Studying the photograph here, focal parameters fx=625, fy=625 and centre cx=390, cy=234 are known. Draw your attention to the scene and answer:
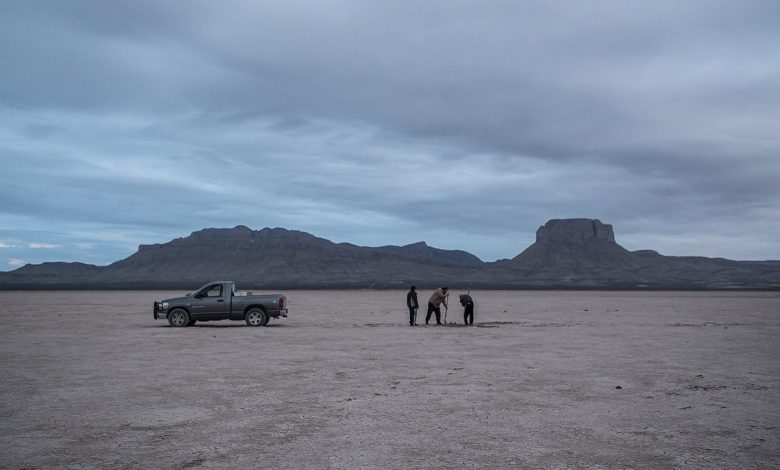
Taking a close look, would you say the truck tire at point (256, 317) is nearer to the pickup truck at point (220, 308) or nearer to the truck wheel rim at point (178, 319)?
the pickup truck at point (220, 308)

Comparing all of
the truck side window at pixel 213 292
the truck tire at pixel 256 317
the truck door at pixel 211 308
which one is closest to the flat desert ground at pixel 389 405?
the truck door at pixel 211 308

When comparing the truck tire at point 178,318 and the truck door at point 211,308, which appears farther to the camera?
the truck tire at point 178,318

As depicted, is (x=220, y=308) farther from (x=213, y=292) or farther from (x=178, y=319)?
(x=178, y=319)

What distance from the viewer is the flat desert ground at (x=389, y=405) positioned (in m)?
6.80

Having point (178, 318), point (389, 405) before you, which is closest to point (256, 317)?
point (178, 318)

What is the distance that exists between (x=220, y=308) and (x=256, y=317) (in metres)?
1.46

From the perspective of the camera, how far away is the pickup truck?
25.0 metres

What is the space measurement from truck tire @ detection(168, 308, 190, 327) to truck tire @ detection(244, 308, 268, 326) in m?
2.40

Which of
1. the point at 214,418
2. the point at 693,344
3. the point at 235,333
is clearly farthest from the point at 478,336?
the point at 214,418

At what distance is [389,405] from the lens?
9.33 m

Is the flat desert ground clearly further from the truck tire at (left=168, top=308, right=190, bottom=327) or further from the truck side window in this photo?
the truck side window

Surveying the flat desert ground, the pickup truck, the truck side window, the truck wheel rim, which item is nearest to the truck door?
the pickup truck

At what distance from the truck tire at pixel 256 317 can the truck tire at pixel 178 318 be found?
2.40 metres

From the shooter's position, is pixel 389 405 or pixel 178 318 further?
pixel 178 318
